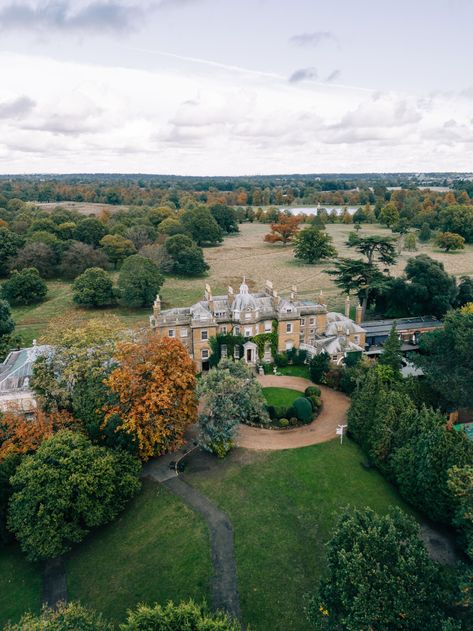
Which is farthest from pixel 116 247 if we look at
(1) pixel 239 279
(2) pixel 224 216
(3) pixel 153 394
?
(3) pixel 153 394

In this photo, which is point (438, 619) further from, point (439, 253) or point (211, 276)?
point (439, 253)

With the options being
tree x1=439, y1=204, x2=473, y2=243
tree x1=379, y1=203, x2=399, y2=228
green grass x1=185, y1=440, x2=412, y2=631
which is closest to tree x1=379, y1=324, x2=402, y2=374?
green grass x1=185, y1=440, x2=412, y2=631

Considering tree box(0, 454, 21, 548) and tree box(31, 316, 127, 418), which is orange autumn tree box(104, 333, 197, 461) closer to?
tree box(31, 316, 127, 418)

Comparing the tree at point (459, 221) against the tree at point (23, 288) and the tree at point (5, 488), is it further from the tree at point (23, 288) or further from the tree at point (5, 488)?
the tree at point (5, 488)

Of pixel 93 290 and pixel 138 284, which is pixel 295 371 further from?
pixel 93 290

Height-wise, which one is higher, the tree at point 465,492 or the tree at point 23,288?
the tree at point 465,492

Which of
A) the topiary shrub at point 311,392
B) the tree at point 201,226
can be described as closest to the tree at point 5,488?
the topiary shrub at point 311,392
